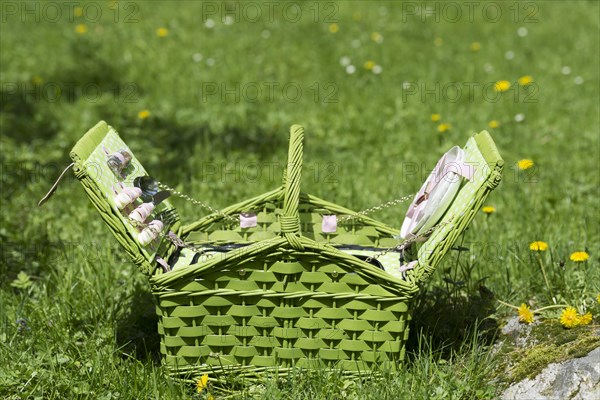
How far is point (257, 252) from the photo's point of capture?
2.42m

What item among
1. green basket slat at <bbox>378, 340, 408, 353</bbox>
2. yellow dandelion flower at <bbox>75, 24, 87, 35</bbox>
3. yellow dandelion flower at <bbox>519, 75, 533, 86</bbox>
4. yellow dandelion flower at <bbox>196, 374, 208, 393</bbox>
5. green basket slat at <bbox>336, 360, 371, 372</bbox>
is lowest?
yellow dandelion flower at <bbox>196, 374, 208, 393</bbox>

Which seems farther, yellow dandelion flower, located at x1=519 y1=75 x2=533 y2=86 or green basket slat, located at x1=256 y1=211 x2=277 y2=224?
yellow dandelion flower, located at x1=519 y1=75 x2=533 y2=86

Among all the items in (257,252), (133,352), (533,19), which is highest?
(533,19)

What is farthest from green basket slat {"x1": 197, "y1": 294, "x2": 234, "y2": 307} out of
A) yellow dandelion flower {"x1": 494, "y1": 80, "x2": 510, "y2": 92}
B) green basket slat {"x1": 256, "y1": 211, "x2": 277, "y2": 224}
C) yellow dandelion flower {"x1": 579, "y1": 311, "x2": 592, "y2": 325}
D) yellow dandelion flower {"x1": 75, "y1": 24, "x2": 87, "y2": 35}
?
yellow dandelion flower {"x1": 75, "y1": 24, "x2": 87, "y2": 35}

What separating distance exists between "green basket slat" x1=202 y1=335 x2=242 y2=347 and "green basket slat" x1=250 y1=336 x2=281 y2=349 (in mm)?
59

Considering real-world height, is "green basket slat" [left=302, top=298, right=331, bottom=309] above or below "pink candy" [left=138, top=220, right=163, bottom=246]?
below

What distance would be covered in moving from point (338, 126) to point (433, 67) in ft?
4.26

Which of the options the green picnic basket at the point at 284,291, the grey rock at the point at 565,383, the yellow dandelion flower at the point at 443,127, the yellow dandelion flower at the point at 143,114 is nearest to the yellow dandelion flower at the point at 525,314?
the grey rock at the point at 565,383

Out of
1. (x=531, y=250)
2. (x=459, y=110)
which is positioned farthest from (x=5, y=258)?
(x=459, y=110)

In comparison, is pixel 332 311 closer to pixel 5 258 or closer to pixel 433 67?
pixel 5 258

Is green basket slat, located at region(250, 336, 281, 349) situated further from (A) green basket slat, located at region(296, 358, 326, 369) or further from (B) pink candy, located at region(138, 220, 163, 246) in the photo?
(B) pink candy, located at region(138, 220, 163, 246)

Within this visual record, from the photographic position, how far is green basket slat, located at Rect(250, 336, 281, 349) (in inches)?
101

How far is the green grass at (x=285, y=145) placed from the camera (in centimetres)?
280

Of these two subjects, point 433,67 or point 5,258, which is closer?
point 5,258
